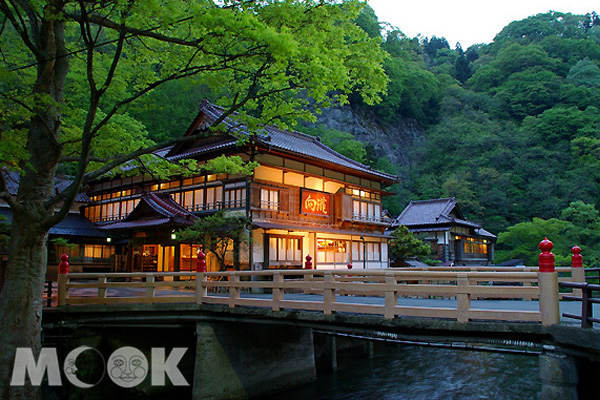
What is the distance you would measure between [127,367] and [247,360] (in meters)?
3.90

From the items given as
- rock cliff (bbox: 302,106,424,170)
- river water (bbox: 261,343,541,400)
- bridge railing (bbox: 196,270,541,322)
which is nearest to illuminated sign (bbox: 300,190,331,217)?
river water (bbox: 261,343,541,400)

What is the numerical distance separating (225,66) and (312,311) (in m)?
6.55

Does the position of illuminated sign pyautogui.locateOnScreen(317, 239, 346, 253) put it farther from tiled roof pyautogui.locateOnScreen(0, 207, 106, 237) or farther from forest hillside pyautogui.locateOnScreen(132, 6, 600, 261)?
forest hillside pyautogui.locateOnScreen(132, 6, 600, 261)

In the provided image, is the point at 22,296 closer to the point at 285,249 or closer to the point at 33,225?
the point at 33,225

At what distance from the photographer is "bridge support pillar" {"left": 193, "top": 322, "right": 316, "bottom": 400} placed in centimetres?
1271

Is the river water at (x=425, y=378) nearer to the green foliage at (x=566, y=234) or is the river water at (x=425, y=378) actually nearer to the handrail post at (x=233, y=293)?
the handrail post at (x=233, y=293)

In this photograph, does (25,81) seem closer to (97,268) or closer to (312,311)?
Answer: (312,311)

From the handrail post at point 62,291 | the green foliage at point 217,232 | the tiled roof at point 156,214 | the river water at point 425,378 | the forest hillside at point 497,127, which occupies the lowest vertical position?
the river water at point 425,378

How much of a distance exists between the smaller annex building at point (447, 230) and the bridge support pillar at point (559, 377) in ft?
121

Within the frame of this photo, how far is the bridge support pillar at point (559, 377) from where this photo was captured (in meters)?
7.45

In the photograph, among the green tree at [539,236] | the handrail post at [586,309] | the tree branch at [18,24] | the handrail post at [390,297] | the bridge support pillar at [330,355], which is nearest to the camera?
the handrail post at [586,309]

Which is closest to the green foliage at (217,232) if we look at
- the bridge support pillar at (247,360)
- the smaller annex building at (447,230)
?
the bridge support pillar at (247,360)

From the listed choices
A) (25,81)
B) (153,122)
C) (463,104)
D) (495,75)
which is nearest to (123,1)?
(25,81)

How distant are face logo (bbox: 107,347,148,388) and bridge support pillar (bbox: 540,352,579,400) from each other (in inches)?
453
